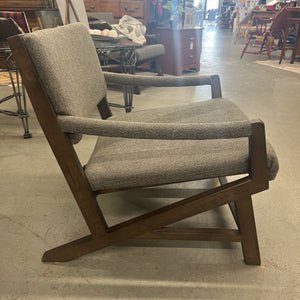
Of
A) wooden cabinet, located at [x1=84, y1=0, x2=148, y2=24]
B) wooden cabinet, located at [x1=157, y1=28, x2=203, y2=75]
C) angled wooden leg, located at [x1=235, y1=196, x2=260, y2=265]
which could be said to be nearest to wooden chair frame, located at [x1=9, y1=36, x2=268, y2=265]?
angled wooden leg, located at [x1=235, y1=196, x2=260, y2=265]

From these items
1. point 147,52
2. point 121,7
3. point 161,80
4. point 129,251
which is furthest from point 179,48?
point 129,251

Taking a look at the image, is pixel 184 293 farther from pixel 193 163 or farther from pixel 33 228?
pixel 33 228

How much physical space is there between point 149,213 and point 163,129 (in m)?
0.33

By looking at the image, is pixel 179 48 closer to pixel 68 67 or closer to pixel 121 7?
pixel 121 7

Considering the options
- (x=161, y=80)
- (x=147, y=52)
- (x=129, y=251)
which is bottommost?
(x=129, y=251)

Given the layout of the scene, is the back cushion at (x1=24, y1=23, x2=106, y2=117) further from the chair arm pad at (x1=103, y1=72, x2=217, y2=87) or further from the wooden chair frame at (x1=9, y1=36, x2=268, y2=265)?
the chair arm pad at (x1=103, y1=72, x2=217, y2=87)

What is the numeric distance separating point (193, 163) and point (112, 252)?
0.49 meters

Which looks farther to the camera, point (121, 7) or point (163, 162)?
point (121, 7)

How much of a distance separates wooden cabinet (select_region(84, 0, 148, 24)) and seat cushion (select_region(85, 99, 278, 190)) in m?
3.50

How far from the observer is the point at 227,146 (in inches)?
36.9

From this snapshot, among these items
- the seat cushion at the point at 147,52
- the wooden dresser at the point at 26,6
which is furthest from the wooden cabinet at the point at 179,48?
the wooden dresser at the point at 26,6

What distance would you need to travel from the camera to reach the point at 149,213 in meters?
0.96

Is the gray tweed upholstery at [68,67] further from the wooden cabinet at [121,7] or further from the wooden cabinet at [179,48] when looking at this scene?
the wooden cabinet at [121,7]

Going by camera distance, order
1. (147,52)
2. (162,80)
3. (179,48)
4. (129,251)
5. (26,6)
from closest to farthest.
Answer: (129,251) < (162,80) < (147,52) < (179,48) < (26,6)
